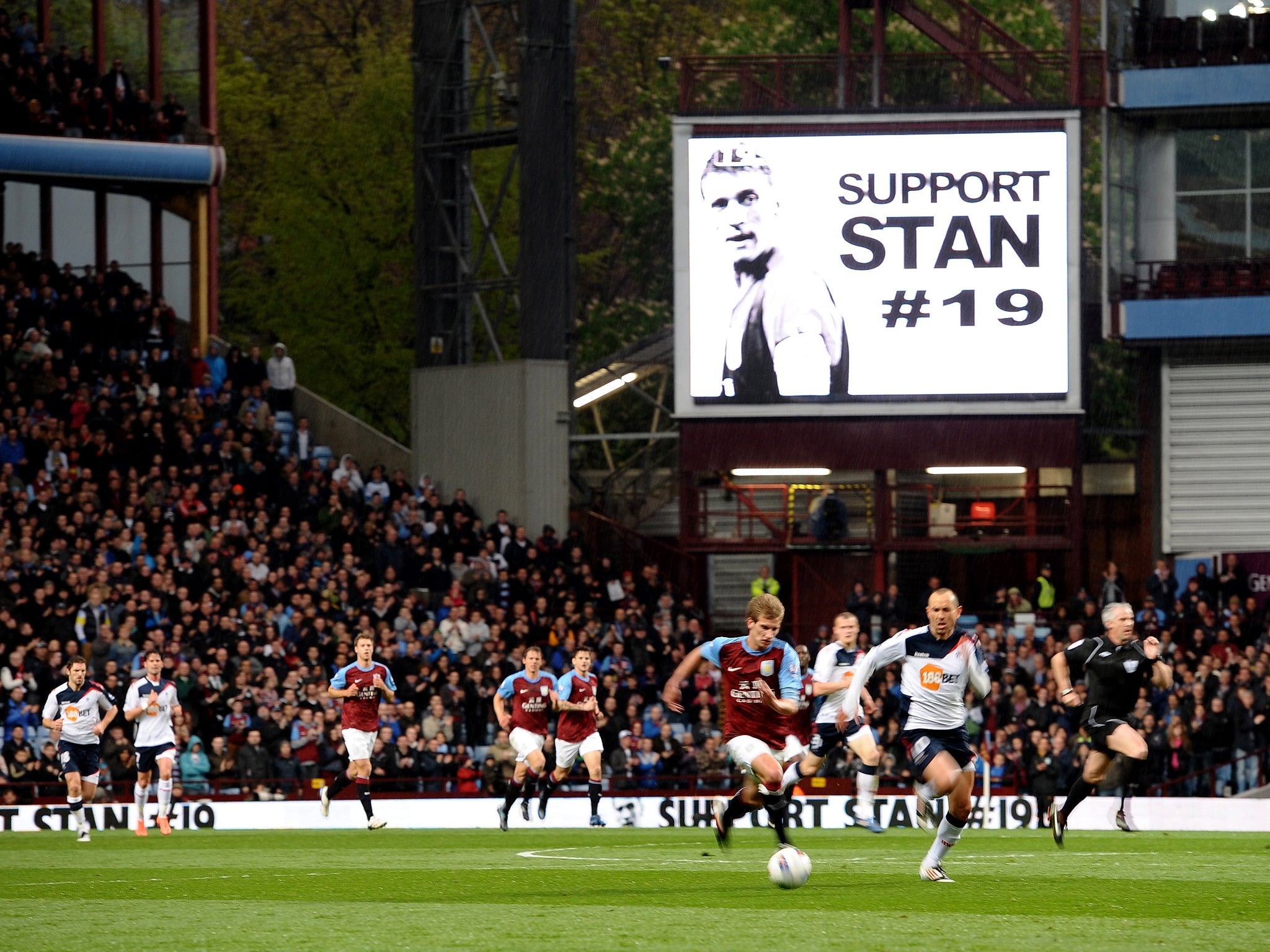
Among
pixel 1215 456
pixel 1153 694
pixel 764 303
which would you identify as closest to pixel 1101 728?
pixel 1153 694

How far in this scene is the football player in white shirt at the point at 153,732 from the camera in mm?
22672

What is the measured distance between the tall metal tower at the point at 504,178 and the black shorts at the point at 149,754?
15285 mm

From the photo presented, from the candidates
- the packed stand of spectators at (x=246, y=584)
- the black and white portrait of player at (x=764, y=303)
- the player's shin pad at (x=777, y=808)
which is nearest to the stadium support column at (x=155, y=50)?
the packed stand of spectators at (x=246, y=584)

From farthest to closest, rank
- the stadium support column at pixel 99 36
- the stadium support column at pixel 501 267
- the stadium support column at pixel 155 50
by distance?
the stadium support column at pixel 155 50 → the stadium support column at pixel 99 36 → the stadium support column at pixel 501 267

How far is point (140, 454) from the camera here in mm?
32969

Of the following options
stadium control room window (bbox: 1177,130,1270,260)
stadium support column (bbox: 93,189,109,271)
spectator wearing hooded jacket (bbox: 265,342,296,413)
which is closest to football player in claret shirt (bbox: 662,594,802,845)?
stadium control room window (bbox: 1177,130,1270,260)

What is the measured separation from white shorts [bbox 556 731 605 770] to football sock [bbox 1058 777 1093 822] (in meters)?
8.05

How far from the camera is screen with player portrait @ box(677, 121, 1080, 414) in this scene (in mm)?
33469

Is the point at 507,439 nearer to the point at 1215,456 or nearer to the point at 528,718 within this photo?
the point at 1215,456

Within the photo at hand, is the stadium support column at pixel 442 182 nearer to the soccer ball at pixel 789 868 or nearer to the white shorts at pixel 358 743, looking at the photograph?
the white shorts at pixel 358 743

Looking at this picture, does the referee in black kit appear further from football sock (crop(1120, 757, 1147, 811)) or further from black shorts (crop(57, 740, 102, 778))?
black shorts (crop(57, 740, 102, 778))

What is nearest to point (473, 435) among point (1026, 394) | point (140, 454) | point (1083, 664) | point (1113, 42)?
point (140, 454)

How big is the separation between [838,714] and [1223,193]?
66.6 feet

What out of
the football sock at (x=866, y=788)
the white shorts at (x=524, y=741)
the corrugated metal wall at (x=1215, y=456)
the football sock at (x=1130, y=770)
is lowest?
the football sock at (x=866, y=788)
